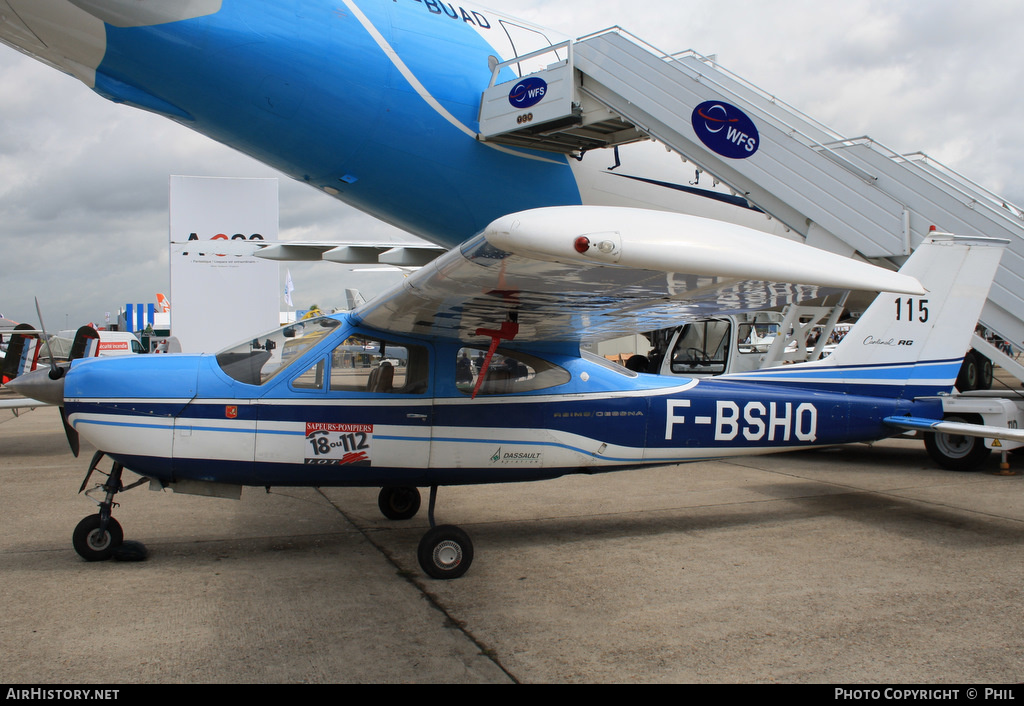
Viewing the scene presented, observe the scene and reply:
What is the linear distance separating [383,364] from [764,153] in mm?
6057

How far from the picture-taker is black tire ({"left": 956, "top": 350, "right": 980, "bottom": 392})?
438 inches

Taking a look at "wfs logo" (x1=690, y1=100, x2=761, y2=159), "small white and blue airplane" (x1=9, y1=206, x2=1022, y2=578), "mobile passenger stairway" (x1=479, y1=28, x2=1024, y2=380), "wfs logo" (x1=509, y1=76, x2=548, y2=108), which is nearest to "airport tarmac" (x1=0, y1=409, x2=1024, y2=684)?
"small white and blue airplane" (x1=9, y1=206, x2=1022, y2=578)

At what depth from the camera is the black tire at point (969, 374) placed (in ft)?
36.5

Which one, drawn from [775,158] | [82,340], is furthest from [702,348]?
[82,340]

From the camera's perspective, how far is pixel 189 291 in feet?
68.1

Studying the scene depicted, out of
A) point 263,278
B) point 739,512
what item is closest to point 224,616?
point 739,512

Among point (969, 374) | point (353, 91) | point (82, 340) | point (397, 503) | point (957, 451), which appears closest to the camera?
point (397, 503)

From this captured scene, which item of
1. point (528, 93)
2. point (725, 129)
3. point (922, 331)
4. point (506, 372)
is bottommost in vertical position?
point (506, 372)

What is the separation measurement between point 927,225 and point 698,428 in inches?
182

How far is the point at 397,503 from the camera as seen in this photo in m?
6.21

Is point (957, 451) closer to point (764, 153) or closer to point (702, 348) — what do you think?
point (702, 348)

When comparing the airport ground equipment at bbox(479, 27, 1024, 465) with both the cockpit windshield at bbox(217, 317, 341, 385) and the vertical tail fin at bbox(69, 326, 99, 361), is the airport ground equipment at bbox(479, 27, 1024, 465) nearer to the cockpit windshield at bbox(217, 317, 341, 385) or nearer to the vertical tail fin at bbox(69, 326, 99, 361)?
the cockpit windshield at bbox(217, 317, 341, 385)
